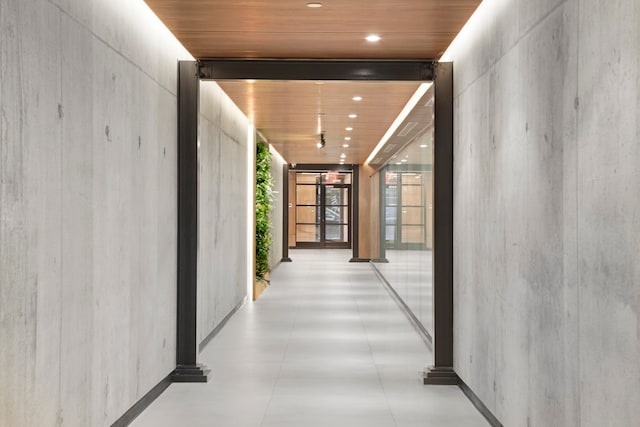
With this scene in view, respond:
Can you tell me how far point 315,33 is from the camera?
19.9 feet

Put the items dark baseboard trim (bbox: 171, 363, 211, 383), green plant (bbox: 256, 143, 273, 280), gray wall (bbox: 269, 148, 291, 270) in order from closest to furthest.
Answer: dark baseboard trim (bbox: 171, 363, 211, 383), green plant (bbox: 256, 143, 273, 280), gray wall (bbox: 269, 148, 291, 270)

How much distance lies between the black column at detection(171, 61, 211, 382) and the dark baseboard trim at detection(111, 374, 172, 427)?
0.37 metres

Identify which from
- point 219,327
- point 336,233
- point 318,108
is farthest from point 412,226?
point 336,233

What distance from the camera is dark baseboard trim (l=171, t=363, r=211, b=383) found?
680 centimetres

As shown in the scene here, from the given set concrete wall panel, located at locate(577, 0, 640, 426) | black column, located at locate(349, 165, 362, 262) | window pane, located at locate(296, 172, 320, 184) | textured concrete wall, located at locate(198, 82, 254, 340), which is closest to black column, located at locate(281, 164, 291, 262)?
black column, located at locate(349, 165, 362, 262)

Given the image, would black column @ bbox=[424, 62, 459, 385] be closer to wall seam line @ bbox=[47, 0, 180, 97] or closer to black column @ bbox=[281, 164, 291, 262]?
wall seam line @ bbox=[47, 0, 180, 97]

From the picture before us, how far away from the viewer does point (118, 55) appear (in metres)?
5.10

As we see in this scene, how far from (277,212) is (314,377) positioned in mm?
13503

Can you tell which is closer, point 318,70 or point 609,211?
point 609,211

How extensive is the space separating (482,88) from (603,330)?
9.53ft

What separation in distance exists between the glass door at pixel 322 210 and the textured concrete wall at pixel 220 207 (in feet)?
61.6

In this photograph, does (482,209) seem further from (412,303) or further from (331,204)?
(331,204)

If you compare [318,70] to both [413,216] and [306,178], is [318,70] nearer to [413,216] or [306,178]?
[413,216]

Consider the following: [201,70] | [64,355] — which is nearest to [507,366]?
[64,355]
